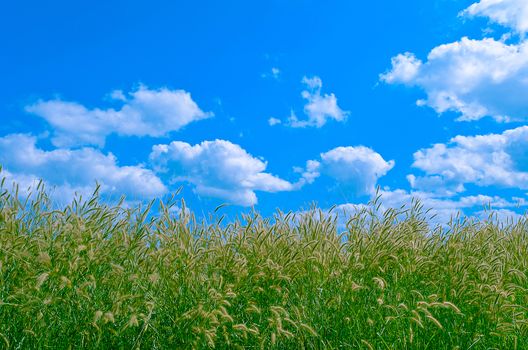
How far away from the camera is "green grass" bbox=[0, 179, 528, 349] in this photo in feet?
14.2

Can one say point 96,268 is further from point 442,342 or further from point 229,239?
point 442,342

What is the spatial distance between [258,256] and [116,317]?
1570mm

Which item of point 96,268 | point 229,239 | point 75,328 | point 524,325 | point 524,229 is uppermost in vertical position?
point 524,229

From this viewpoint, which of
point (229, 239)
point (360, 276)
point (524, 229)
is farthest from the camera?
point (524, 229)

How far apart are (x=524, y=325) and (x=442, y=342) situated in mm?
841

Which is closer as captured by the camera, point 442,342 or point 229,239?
point 442,342

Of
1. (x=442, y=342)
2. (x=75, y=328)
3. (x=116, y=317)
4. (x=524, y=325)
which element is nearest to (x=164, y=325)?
(x=116, y=317)

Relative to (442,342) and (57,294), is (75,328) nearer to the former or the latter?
(57,294)

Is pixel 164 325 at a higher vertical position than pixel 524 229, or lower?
lower

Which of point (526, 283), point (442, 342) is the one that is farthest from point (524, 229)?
point (442, 342)

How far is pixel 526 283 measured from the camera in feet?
21.4

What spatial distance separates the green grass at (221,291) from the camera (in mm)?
4332

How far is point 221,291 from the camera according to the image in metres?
4.74

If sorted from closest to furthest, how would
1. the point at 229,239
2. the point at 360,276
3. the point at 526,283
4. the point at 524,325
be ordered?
the point at 524,325 < the point at 360,276 < the point at 229,239 < the point at 526,283
